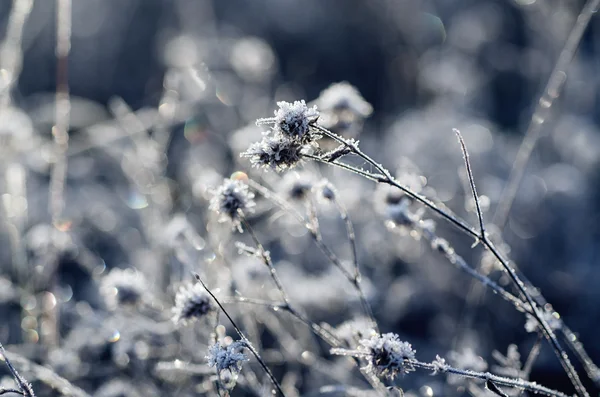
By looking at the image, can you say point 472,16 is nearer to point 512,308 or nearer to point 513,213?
point 513,213

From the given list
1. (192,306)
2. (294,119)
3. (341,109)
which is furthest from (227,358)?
(341,109)

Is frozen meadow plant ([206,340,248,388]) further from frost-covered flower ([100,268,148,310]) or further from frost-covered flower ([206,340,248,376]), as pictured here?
frost-covered flower ([100,268,148,310])

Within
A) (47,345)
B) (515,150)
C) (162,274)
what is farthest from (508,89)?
(47,345)

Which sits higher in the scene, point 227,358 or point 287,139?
point 287,139

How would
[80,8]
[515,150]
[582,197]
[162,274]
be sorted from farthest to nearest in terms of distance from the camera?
[80,8]
[515,150]
[582,197]
[162,274]

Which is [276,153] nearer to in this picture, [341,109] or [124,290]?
[341,109]

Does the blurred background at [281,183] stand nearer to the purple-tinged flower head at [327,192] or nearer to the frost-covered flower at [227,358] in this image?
the purple-tinged flower head at [327,192]
